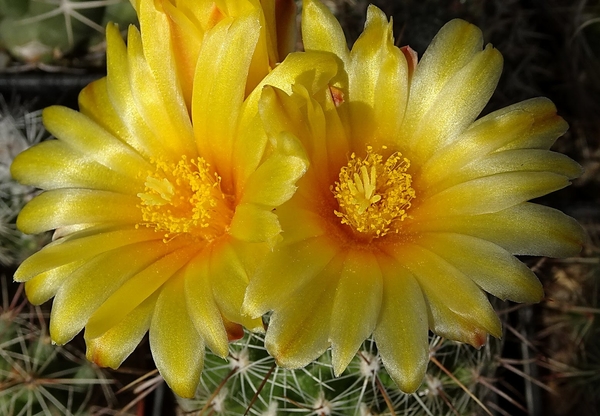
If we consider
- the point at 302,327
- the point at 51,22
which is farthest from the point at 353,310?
the point at 51,22

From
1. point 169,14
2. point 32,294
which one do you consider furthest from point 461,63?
point 32,294

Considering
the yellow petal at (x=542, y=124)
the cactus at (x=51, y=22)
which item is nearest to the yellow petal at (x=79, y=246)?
the yellow petal at (x=542, y=124)

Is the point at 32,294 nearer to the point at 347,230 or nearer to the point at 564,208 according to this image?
the point at 347,230

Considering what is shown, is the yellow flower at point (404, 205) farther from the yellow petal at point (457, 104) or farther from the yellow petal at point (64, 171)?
the yellow petal at point (64, 171)

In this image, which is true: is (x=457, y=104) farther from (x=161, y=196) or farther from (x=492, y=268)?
(x=161, y=196)

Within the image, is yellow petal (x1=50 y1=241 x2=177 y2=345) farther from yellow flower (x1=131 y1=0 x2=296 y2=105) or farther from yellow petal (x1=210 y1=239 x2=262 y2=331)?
yellow flower (x1=131 y1=0 x2=296 y2=105)

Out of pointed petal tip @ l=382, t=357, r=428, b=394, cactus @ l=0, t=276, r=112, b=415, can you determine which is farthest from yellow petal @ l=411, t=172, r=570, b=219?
cactus @ l=0, t=276, r=112, b=415
